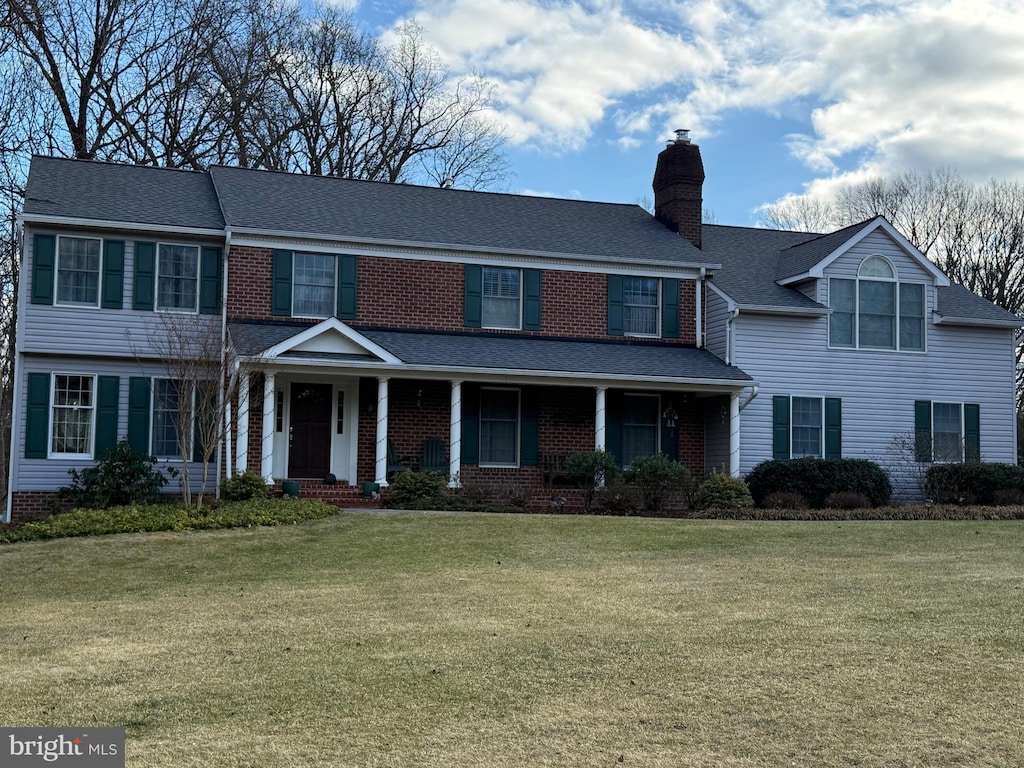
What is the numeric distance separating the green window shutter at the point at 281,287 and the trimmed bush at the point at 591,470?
634cm

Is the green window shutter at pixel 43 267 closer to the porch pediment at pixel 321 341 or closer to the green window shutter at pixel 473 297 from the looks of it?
the porch pediment at pixel 321 341

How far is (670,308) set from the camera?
24.7 meters

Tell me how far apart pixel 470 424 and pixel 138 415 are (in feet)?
21.1

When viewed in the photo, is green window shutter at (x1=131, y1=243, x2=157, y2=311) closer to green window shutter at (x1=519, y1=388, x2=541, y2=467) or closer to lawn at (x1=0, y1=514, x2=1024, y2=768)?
lawn at (x1=0, y1=514, x2=1024, y2=768)

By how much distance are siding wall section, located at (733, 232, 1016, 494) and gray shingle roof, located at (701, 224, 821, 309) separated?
1.47ft

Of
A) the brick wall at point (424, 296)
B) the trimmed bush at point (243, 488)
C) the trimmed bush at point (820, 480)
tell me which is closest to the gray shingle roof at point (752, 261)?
the brick wall at point (424, 296)

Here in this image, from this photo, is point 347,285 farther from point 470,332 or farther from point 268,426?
point 268,426

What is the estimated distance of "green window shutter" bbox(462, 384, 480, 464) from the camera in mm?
22703

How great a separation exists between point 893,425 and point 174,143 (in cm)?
2156

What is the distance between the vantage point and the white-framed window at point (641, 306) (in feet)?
80.2

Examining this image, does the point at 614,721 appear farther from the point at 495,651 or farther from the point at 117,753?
the point at 117,753

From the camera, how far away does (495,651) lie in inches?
334

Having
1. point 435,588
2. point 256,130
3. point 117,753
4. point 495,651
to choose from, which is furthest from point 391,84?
point 117,753

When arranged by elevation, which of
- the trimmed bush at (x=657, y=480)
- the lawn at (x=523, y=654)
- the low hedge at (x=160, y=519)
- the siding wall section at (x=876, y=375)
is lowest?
the lawn at (x=523, y=654)
